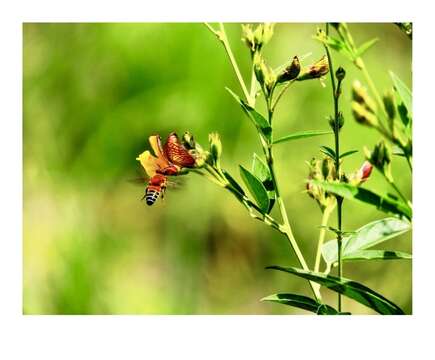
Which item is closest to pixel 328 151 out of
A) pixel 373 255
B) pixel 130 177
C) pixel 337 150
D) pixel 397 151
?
pixel 337 150

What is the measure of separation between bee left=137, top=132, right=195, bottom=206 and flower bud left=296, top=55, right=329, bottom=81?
0.31 metres

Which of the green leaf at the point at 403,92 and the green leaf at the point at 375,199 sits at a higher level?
the green leaf at the point at 403,92

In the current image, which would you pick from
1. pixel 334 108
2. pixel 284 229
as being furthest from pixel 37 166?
pixel 334 108

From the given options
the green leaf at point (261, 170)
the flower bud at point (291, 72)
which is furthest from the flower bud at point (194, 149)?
the flower bud at point (291, 72)

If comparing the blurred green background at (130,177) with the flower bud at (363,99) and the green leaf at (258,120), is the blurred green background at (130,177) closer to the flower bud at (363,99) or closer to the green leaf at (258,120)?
the green leaf at (258,120)

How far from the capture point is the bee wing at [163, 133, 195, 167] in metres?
1.53

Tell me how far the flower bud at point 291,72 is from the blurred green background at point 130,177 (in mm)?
76

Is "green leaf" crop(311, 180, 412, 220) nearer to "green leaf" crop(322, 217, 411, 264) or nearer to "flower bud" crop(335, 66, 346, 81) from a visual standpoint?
"green leaf" crop(322, 217, 411, 264)

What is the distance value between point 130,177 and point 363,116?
26.0 inches

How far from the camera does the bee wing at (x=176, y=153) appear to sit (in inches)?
60.4

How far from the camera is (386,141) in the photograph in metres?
1.26

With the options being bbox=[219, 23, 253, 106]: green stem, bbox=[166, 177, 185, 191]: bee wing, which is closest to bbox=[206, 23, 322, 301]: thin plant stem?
bbox=[219, 23, 253, 106]: green stem

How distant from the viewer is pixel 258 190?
4.95 feet

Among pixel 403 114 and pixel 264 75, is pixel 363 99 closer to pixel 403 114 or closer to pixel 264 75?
pixel 403 114
